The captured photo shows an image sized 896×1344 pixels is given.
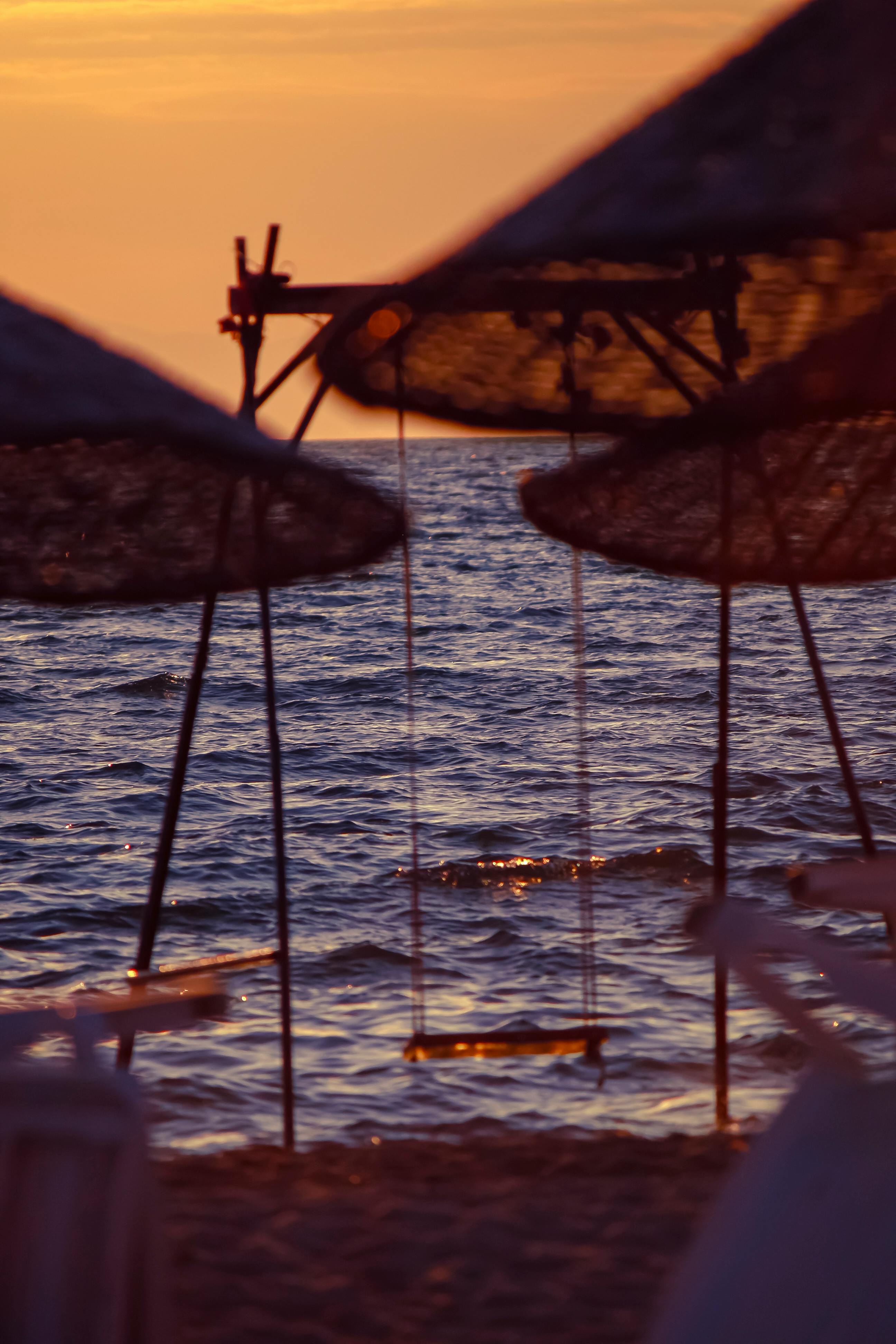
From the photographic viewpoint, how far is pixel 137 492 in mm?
4199

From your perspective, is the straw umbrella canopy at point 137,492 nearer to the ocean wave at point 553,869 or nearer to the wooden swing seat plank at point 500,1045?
the wooden swing seat plank at point 500,1045

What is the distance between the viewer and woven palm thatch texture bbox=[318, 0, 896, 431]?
3.08 m

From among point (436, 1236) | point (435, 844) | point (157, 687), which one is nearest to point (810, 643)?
point (436, 1236)

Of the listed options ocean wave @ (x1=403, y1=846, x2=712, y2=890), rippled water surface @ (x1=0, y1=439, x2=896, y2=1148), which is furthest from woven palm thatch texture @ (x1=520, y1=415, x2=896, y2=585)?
ocean wave @ (x1=403, y1=846, x2=712, y2=890)

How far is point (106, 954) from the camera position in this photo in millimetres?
7926

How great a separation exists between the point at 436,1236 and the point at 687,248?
2.47 meters

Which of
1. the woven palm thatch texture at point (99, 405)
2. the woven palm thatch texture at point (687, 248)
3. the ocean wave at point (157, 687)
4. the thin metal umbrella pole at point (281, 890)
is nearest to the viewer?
the woven palm thatch texture at point (99, 405)

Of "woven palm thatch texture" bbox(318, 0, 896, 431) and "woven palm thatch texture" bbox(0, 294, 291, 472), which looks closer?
"woven palm thatch texture" bbox(0, 294, 291, 472)

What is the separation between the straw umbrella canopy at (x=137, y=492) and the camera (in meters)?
2.93

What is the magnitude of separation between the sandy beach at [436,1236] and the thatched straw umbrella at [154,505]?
1.72 ft

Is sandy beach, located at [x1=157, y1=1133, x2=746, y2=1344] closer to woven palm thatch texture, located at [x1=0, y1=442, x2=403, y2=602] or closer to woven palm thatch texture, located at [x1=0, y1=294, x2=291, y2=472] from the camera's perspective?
woven palm thatch texture, located at [x1=0, y1=442, x2=403, y2=602]

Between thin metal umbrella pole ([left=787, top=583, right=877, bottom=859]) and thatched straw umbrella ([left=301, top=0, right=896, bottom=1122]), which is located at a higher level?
thatched straw umbrella ([left=301, top=0, right=896, bottom=1122])

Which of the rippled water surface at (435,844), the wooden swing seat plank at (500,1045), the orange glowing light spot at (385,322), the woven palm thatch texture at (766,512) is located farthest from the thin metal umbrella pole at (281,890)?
the woven palm thatch texture at (766,512)

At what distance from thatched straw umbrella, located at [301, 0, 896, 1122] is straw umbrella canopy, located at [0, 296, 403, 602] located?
628 millimetres
